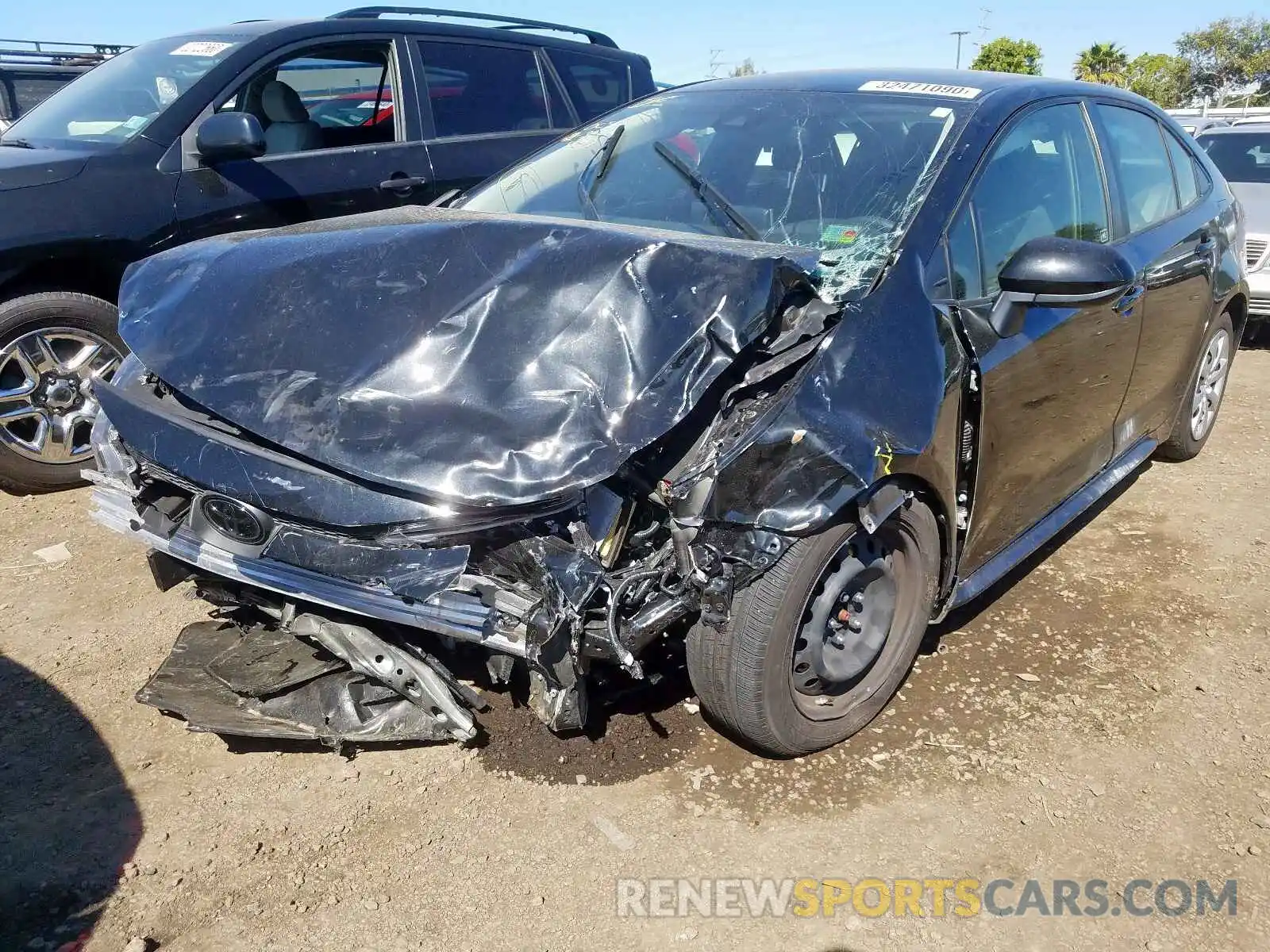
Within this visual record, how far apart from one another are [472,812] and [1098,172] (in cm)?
306

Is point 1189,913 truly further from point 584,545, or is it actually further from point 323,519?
point 323,519

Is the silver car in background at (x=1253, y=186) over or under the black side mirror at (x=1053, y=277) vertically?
under

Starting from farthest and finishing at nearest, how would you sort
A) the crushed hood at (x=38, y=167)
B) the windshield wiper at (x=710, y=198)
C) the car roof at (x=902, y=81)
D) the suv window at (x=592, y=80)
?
the suv window at (x=592, y=80) → the crushed hood at (x=38, y=167) → the car roof at (x=902, y=81) → the windshield wiper at (x=710, y=198)

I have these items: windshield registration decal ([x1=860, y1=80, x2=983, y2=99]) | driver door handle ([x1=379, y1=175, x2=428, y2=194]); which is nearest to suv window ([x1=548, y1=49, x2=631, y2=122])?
driver door handle ([x1=379, y1=175, x2=428, y2=194])

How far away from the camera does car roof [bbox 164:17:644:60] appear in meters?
4.91

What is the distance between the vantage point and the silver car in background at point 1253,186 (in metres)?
7.66

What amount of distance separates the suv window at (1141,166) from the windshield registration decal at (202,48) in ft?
13.3

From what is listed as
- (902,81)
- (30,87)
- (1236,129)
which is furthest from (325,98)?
(1236,129)

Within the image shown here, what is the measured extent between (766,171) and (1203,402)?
3.21 metres

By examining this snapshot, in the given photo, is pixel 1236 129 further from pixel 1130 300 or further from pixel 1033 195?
pixel 1033 195

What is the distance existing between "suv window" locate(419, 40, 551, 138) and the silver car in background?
5.28 metres

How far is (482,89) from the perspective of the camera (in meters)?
5.70

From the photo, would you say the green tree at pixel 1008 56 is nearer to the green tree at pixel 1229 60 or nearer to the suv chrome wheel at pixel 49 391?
the green tree at pixel 1229 60

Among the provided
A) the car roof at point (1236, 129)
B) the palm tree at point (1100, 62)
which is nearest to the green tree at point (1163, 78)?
the palm tree at point (1100, 62)
